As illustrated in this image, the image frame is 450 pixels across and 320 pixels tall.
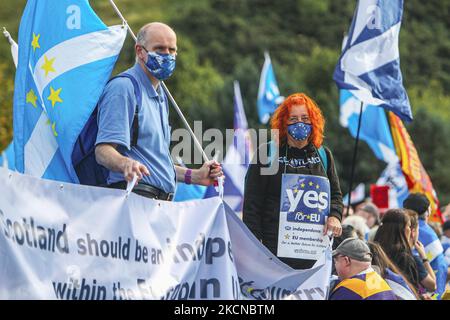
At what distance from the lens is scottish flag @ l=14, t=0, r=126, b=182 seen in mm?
6777

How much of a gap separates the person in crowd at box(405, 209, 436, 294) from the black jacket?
5.42ft

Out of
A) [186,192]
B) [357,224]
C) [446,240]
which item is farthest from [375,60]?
[186,192]

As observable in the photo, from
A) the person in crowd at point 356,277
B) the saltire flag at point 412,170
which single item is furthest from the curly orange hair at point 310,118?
the saltire flag at point 412,170

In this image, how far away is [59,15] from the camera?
24.2ft

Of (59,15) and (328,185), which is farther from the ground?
(59,15)

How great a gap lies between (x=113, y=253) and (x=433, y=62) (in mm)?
62442

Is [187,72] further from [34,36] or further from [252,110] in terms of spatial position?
[34,36]

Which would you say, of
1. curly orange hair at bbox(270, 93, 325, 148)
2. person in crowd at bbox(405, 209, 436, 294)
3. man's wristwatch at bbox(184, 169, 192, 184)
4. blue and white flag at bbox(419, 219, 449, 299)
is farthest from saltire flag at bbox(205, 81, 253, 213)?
man's wristwatch at bbox(184, 169, 192, 184)

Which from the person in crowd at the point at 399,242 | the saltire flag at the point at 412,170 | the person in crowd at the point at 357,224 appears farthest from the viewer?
the saltire flag at the point at 412,170

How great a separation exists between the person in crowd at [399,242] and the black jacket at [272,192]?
1409 millimetres

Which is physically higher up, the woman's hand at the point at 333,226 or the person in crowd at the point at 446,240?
the woman's hand at the point at 333,226

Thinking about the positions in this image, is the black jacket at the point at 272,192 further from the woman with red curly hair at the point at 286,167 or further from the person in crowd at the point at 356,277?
the person in crowd at the point at 356,277

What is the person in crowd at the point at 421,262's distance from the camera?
8.84 m
